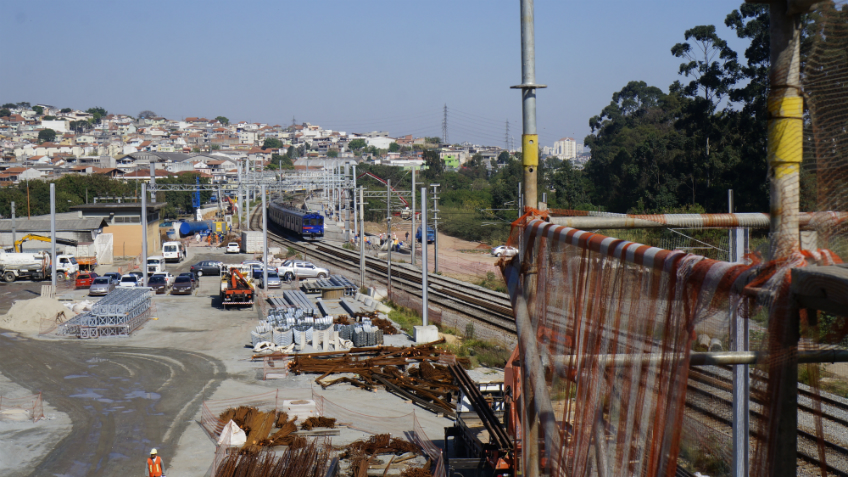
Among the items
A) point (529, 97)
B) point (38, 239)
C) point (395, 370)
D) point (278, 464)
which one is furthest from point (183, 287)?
point (529, 97)

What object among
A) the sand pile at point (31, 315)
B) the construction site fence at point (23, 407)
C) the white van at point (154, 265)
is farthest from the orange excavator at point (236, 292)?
the construction site fence at point (23, 407)

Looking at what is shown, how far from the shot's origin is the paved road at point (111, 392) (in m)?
13.3

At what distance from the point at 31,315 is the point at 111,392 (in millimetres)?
10323

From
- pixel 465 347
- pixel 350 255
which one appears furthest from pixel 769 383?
pixel 350 255

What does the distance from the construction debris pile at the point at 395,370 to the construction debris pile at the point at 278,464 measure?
15.2 ft

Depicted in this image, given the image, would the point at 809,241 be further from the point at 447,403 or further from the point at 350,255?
the point at 350,255

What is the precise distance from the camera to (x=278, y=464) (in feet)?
39.1

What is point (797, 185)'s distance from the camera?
8.53 ft

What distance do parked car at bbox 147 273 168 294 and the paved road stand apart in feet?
31.8

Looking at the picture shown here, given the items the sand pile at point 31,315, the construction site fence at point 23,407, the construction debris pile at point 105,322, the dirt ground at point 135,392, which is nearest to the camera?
the dirt ground at point 135,392

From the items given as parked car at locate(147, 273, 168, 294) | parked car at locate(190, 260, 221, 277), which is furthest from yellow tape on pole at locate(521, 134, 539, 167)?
parked car at locate(190, 260, 221, 277)

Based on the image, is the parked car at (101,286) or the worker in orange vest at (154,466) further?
the parked car at (101,286)

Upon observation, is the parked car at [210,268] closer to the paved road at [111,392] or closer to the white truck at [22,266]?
the white truck at [22,266]

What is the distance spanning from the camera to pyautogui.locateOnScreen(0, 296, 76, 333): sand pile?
25.4 meters
